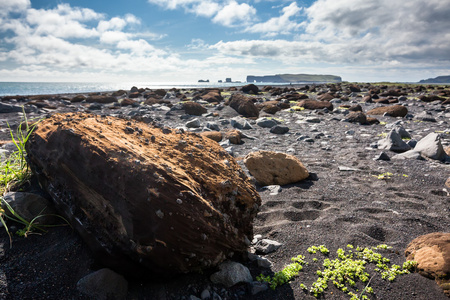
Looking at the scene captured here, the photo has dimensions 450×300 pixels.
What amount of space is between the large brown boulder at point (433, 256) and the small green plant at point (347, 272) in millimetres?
94

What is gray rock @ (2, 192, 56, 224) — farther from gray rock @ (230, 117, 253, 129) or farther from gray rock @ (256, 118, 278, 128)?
gray rock @ (256, 118, 278, 128)

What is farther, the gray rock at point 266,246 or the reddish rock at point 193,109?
the reddish rock at point 193,109

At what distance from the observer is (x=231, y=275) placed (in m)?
2.17

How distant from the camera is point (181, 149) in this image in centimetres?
258

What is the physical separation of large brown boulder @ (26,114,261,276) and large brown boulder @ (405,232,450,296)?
152 cm

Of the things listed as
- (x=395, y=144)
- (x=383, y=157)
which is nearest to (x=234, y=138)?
(x=383, y=157)

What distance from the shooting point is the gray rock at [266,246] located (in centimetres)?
264

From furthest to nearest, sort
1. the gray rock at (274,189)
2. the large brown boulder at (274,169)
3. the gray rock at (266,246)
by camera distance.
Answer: the large brown boulder at (274,169), the gray rock at (274,189), the gray rock at (266,246)

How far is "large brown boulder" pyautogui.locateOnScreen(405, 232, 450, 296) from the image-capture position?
6.88 ft

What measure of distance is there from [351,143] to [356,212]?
4035 mm

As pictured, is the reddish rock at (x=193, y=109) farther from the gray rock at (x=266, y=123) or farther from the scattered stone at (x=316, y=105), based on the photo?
the scattered stone at (x=316, y=105)

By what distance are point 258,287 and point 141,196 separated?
48.6 inches

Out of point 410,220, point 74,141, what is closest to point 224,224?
point 74,141

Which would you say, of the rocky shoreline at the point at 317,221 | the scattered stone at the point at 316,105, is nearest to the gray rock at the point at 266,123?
the rocky shoreline at the point at 317,221
